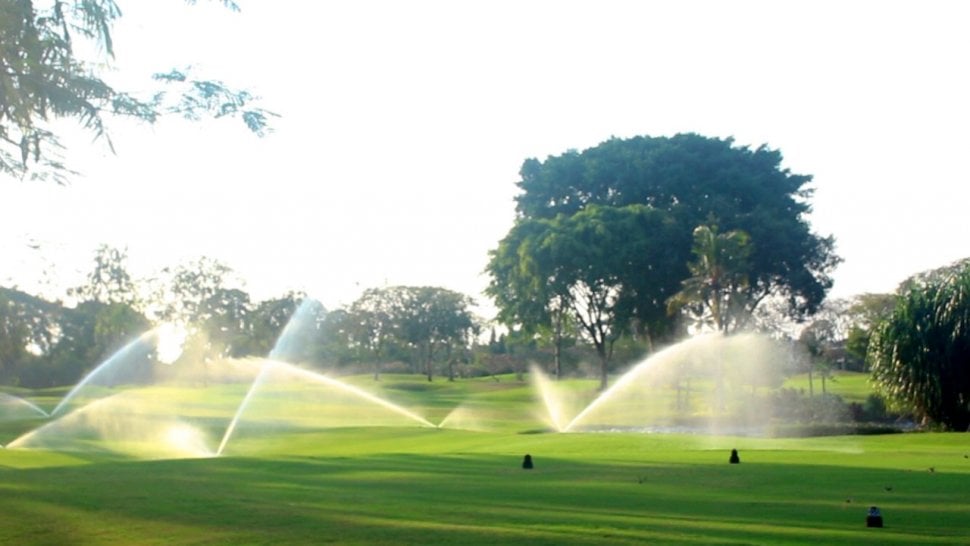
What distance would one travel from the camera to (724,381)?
71.1 metres

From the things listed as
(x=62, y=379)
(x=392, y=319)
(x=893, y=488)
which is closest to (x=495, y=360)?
(x=392, y=319)

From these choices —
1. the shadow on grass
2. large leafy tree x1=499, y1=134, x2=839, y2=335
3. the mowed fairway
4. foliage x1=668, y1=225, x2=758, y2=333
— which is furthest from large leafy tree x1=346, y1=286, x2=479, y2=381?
the shadow on grass

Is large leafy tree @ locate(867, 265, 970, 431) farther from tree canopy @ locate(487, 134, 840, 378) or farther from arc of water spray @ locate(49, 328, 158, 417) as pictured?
arc of water spray @ locate(49, 328, 158, 417)

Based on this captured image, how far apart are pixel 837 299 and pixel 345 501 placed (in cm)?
10977

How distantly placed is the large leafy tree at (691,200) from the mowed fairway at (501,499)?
1845 inches

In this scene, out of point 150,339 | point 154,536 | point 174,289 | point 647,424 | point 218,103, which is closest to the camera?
point 154,536

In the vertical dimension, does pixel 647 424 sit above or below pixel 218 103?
below

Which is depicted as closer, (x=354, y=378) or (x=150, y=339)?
(x=150, y=339)

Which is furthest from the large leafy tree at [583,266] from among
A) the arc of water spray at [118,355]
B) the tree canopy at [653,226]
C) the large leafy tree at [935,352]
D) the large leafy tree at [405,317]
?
the large leafy tree at [405,317]

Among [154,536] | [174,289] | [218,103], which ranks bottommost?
[154,536]

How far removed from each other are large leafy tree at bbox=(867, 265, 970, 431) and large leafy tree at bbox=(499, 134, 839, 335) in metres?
24.1

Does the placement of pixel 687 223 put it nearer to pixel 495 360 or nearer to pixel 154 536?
pixel 495 360

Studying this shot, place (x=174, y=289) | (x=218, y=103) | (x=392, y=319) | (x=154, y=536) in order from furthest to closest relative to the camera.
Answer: (x=392, y=319) → (x=174, y=289) → (x=218, y=103) → (x=154, y=536)

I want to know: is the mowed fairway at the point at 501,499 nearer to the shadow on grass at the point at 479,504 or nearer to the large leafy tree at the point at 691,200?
the shadow on grass at the point at 479,504
